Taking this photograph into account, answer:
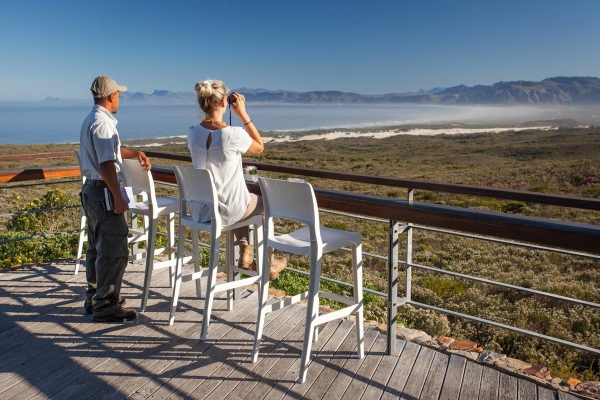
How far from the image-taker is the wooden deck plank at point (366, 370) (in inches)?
89.0

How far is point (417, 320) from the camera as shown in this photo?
553 centimetres


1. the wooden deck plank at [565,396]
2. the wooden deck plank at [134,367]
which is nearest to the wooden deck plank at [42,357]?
the wooden deck plank at [134,367]

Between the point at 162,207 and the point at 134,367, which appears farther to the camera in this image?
the point at 162,207

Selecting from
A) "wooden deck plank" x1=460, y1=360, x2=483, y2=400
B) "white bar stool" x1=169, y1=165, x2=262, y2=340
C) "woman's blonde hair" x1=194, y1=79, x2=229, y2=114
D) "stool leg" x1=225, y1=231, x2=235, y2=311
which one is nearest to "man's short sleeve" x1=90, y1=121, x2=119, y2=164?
"white bar stool" x1=169, y1=165, x2=262, y2=340

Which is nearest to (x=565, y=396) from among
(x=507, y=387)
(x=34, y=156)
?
(x=507, y=387)

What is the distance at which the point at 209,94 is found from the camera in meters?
2.75

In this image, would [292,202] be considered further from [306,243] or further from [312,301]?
[312,301]

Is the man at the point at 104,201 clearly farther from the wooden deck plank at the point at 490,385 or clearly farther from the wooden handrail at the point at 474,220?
the wooden deck plank at the point at 490,385

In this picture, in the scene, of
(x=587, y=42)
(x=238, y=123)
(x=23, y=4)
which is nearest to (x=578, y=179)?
(x=238, y=123)

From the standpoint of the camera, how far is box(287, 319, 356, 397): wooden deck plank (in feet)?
7.53

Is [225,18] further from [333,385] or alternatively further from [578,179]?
[333,385]

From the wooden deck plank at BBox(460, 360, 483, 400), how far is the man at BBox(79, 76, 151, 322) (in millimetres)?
1874

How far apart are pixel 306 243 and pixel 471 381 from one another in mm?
977

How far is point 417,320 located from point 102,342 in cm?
364
